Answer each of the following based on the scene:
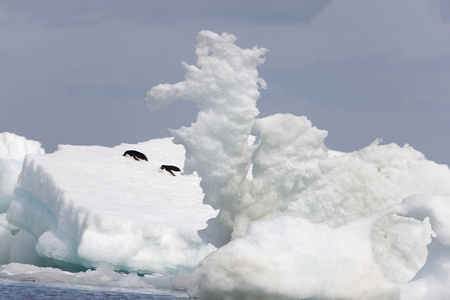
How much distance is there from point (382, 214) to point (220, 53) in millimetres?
3433

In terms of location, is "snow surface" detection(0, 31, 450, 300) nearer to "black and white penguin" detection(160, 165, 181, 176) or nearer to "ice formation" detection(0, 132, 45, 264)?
"ice formation" detection(0, 132, 45, 264)

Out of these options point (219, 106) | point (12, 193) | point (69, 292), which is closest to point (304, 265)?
point (219, 106)

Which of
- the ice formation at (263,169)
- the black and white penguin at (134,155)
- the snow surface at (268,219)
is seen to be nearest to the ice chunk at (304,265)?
the snow surface at (268,219)

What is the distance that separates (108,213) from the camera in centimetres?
1752

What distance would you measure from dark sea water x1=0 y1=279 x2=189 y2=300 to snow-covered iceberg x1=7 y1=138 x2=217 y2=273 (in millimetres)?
3646

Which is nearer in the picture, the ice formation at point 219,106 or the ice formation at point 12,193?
the ice formation at point 219,106

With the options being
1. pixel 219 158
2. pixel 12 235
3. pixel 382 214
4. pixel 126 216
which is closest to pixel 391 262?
pixel 382 214

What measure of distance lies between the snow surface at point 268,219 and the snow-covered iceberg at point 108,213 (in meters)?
0.04

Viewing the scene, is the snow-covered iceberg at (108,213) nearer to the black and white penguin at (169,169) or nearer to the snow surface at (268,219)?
the snow surface at (268,219)

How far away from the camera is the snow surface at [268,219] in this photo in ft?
31.6

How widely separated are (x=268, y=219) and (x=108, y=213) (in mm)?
8164

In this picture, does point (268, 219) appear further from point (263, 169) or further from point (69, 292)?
point (69, 292)

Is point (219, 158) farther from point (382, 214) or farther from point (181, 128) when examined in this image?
point (382, 214)

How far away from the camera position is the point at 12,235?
23156mm
